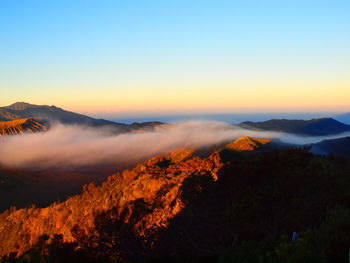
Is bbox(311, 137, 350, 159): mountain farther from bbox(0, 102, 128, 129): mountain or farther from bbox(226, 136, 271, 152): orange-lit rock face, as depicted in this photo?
bbox(0, 102, 128, 129): mountain

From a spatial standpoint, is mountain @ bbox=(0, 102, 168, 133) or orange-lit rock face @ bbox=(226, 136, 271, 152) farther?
mountain @ bbox=(0, 102, 168, 133)

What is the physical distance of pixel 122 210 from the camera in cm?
2366

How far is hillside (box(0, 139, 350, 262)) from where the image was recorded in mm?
16266

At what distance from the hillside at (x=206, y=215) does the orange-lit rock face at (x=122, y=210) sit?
8cm

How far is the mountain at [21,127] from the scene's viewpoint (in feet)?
229

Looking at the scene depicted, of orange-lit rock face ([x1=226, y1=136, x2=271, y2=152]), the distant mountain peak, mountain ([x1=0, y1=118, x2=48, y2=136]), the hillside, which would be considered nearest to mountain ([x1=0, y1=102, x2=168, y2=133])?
the distant mountain peak

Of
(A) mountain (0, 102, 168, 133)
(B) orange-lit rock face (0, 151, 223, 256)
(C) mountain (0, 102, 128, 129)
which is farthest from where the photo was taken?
(C) mountain (0, 102, 128, 129)

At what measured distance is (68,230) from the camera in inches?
961

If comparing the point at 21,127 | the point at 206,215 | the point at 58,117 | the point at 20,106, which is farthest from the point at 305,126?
the point at 20,106

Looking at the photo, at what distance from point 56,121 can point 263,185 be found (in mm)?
77762

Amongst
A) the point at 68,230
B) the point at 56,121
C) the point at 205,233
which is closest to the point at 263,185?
the point at 205,233

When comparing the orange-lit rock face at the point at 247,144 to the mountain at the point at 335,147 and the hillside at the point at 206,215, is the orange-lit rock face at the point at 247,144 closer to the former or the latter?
the mountain at the point at 335,147

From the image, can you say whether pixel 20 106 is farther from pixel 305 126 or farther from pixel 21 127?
pixel 305 126

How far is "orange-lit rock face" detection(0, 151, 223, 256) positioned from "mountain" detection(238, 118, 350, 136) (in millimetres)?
41260
